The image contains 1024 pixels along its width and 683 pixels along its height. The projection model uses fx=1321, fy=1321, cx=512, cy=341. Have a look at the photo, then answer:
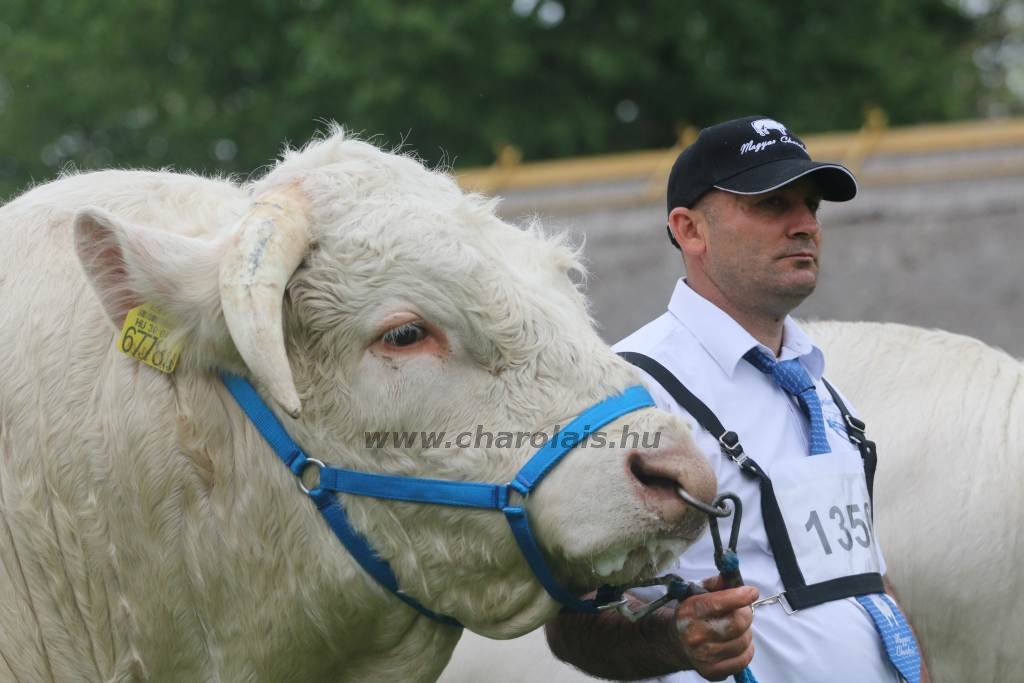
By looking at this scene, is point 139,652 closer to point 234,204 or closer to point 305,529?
point 305,529

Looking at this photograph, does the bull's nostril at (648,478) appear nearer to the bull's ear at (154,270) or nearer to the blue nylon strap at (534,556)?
the blue nylon strap at (534,556)

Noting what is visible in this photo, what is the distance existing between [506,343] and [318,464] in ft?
1.60

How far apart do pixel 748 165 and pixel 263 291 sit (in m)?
1.56

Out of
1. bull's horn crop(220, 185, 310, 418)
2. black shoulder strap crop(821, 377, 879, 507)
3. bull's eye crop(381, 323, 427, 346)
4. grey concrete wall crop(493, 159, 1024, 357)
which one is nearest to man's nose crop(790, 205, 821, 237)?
black shoulder strap crop(821, 377, 879, 507)

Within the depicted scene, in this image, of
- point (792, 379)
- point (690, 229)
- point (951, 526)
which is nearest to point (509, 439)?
point (792, 379)

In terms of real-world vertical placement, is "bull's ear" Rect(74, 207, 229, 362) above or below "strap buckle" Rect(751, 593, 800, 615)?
above

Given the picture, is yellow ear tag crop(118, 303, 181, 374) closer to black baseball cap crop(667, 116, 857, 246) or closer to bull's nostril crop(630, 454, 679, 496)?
bull's nostril crop(630, 454, 679, 496)

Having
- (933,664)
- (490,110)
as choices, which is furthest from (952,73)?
(933,664)

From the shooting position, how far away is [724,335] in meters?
3.55

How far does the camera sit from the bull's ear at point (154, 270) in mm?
2770

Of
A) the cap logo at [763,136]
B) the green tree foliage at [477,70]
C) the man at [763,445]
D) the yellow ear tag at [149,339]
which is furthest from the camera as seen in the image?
the green tree foliage at [477,70]

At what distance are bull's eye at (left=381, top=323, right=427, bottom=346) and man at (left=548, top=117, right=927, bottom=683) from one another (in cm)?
80

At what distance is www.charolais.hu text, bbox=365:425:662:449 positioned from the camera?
2721 millimetres

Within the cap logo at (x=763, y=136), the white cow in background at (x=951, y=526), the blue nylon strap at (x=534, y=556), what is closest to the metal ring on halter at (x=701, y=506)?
the blue nylon strap at (x=534, y=556)
